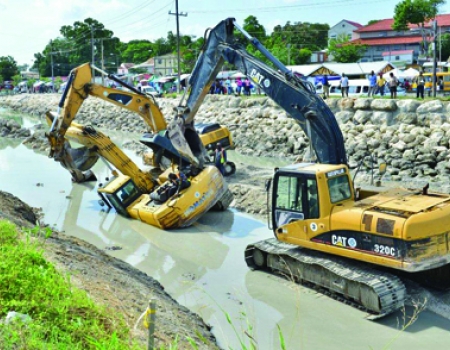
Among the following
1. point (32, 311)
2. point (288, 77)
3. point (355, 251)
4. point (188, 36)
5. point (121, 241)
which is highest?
point (188, 36)

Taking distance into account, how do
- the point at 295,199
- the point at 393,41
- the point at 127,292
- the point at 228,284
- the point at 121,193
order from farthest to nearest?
the point at 393,41 < the point at 121,193 < the point at 228,284 < the point at 295,199 < the point at 127,292

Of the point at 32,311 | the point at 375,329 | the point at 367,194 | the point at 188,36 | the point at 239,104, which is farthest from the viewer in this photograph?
the point at 188,36

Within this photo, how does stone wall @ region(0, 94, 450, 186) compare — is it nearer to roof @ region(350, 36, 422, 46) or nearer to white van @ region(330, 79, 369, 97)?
white van @ region(330, 79, 369, 97)

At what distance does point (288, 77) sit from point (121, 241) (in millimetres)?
5542

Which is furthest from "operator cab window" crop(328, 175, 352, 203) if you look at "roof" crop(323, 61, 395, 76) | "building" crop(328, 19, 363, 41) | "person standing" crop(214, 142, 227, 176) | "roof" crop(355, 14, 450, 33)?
"building" crop(328, 19, 363, 41)

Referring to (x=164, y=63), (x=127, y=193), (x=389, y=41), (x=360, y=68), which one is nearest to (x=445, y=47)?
(x=389, y=41)

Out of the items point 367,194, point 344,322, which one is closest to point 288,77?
point 367,194

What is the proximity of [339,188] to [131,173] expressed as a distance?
824 cm

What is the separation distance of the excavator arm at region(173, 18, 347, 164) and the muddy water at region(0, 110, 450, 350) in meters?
2.51

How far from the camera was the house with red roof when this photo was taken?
7006cm

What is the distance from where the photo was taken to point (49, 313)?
18.0 feet

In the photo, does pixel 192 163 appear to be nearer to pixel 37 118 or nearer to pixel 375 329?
pixel 375 329

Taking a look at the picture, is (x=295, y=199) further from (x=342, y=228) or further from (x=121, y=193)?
(x=121, y=193)

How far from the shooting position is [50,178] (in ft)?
72.6
